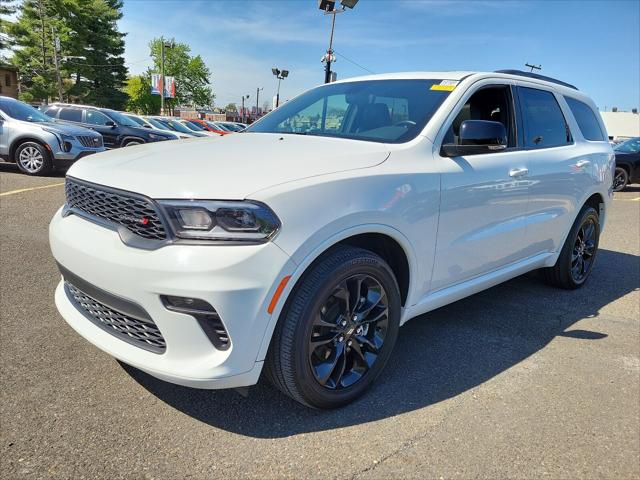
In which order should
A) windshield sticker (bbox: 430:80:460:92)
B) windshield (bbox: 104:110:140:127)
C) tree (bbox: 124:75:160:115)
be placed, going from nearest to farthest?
windshield sticker (bbox: 430:80:460:92)
windshield (bbox: 104:110:140:127)
tree (bbox: 124:75:160:115)

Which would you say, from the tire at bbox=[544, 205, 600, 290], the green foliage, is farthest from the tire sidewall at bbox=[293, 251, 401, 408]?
the green foliage

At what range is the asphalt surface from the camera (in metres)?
2.17

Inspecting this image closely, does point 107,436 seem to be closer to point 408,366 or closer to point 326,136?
point 408,366

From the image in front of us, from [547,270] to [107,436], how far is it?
4052 millimetres

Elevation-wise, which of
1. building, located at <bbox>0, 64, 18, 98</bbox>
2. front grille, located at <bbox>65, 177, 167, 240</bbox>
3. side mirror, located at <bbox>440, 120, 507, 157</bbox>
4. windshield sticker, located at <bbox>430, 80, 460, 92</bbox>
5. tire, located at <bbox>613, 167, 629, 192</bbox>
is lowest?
tire, located at <bbox>613, 167, 629, 192</bbox>

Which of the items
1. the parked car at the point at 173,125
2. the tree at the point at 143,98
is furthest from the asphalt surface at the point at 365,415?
the tree at the point at 143,98

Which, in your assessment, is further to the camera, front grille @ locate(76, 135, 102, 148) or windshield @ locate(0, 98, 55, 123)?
front grille @ locate(76, 135, 102, 148)

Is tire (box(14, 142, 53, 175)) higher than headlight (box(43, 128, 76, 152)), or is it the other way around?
headlight (box(43, 128, 76, 152))

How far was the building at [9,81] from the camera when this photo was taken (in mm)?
51719

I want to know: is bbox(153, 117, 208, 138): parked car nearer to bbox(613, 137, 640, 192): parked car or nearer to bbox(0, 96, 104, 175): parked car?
bbox(0, 96, 104, 175): parked car

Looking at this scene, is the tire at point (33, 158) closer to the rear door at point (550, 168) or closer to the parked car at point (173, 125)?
the rear door at point (550, 168)

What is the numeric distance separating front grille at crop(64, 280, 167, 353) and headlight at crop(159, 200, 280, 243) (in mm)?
466

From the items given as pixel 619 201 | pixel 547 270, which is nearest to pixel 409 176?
pixel 547 270

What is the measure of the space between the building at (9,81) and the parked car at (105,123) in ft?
150
